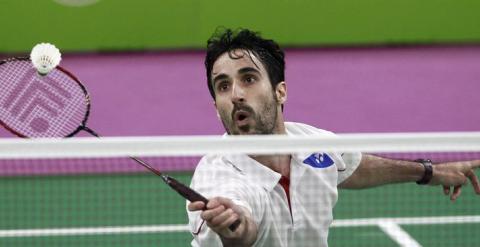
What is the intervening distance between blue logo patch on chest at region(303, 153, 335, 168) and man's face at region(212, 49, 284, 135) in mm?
162

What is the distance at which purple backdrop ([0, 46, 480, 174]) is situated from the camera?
779 cm

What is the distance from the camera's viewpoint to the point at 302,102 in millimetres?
7965

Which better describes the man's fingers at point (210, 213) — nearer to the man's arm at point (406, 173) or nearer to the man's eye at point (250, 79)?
the man's eye at point (250, 79)

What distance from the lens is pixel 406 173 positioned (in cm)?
356

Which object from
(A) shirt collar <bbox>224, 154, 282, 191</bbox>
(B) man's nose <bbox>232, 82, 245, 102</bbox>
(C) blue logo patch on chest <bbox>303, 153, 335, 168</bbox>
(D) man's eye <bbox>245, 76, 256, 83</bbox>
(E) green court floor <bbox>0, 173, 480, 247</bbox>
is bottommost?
(E) green court floor <bbox>0, 173, 480, 247</bbox>

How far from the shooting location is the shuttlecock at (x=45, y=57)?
10.9 ft

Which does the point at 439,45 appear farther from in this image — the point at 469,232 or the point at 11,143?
the point at 11,143

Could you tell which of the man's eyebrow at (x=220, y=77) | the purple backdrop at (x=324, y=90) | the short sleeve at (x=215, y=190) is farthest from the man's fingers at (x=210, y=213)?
the purple backdrop at (x=324, y=90)

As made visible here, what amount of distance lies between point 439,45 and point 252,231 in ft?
20.9

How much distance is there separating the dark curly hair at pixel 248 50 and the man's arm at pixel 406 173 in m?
0.55

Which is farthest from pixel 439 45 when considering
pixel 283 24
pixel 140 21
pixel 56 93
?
pixel 56 93

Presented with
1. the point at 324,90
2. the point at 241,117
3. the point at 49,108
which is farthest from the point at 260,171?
the point at 324,90

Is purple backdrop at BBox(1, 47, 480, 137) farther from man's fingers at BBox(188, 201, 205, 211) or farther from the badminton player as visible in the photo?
man's fingers at BBox(188, 201, 205, 211)

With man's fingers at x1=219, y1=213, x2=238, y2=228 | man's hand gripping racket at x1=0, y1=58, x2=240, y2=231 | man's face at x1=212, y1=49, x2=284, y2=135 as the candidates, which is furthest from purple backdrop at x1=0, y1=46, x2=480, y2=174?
man's fingers at x1=219, y1=213, x2=238, y2=228
